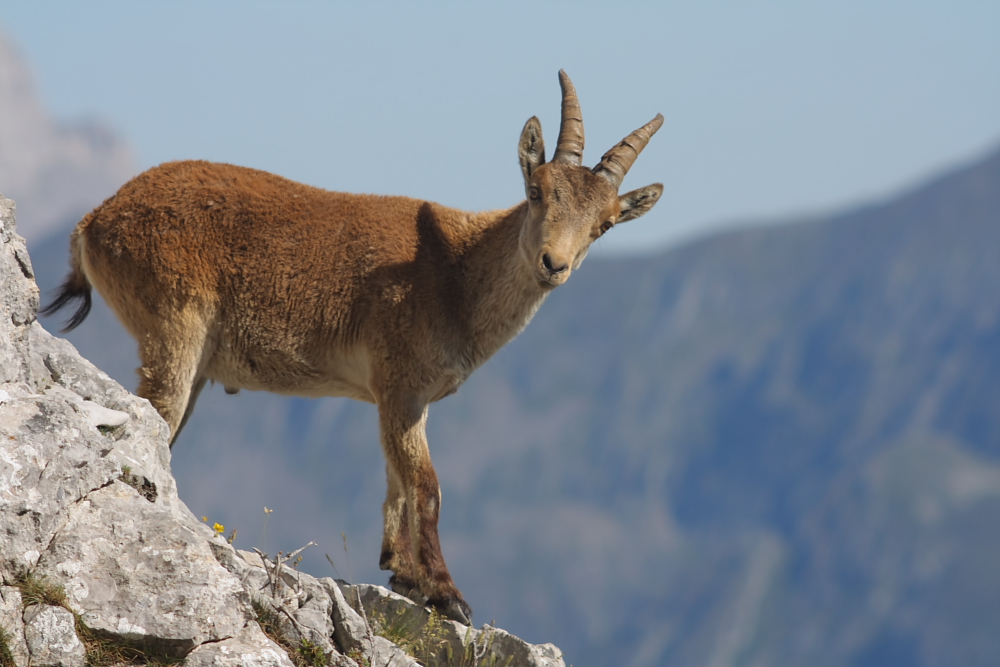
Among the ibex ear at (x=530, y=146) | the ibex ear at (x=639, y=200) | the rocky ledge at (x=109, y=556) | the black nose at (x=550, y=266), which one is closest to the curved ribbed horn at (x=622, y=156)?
the ibex ear at (x=639, y=200)

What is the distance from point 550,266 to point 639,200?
5.64ft

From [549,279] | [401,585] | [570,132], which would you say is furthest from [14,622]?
[570,132]

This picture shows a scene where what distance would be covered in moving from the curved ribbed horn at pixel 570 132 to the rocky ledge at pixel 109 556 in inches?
177

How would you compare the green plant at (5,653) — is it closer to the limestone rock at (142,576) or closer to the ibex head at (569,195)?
the limestone rock at (142,576)

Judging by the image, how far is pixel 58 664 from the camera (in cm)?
707

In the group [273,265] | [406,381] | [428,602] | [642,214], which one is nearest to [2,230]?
[273,265]

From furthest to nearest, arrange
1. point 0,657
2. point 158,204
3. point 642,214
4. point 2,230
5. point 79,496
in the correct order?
point 642,214 → point 158,204 → point 2,230 → point 79,496 → point 0,657

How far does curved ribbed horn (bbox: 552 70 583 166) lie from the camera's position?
1162 centimetres

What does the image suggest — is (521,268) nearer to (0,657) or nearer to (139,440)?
(139,440)

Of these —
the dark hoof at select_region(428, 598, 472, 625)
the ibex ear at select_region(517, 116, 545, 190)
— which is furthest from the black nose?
the dark hoof at select_region(428, 598, 472, 625)

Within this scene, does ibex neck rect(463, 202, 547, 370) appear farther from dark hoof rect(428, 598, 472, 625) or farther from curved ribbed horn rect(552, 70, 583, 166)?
dark hoof rect(428, 598, 472, 625)

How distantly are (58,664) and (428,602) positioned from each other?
3887 mm

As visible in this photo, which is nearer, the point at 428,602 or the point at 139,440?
the point at 139,440

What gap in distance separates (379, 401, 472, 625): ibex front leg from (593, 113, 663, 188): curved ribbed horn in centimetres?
269
